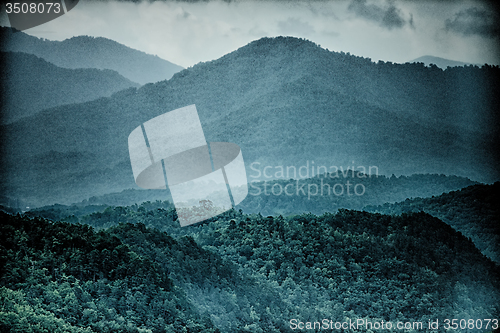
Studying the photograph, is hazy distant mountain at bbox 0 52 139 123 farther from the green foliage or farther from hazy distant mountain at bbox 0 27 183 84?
the green foliage

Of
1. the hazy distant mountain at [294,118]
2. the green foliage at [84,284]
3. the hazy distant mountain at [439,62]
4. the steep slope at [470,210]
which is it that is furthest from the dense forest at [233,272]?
the hazy distant mountain at [439,62]

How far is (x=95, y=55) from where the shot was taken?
7.70m

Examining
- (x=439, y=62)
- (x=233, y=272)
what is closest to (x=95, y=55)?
(x=233, y=272)

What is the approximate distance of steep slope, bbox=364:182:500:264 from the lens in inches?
263

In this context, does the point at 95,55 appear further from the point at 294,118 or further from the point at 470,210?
the point at 470,210

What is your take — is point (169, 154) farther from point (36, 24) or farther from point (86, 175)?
point (36, 24)

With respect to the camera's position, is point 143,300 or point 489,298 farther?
point 489,298

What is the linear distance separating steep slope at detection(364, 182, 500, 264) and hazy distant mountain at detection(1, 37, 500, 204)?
20.9 inches

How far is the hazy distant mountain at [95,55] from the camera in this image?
730 centimetres

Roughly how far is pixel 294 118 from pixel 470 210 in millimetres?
2731

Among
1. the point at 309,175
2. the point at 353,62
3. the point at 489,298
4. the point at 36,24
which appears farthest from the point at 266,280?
the point at 36,24

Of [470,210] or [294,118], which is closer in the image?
[470,210]

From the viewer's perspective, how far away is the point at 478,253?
6.33 metres

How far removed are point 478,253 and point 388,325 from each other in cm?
170
